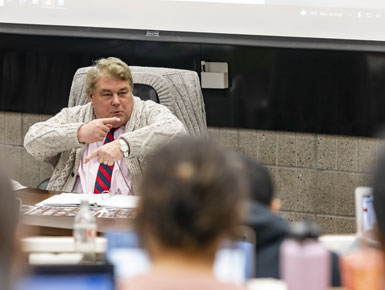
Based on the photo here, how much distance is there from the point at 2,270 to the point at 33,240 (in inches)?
45.4

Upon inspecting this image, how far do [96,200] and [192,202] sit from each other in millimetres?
2227

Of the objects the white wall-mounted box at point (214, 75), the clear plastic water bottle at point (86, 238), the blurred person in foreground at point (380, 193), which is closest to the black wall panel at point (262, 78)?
the white wall-mounted box at point (214, 75)

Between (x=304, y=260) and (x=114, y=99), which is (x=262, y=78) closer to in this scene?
(x=114, y=99)

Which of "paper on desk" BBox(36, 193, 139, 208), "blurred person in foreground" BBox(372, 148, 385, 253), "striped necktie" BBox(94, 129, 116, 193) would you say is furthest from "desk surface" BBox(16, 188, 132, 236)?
"blurred person in foreground" BBox(372, 148, 385, 253)

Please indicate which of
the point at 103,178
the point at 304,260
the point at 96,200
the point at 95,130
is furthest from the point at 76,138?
the point at 304,260

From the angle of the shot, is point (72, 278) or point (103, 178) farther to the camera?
point (103, 178)

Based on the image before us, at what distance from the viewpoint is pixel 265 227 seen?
222 cm

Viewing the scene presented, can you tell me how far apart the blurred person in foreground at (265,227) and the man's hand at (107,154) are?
5.25 ft

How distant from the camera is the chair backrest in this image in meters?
4.38

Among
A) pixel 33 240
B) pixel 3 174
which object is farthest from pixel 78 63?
pixel 3 174

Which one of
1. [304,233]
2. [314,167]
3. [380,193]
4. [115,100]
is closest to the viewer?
[380,193]

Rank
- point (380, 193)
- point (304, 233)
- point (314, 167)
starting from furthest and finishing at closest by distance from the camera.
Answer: point (314, 167) < point (304, 233) < point (380, 193)

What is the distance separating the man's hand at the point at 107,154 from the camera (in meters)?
3.81

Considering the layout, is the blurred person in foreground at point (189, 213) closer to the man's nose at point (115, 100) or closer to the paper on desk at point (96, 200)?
the paper on desk at point (96, 200)
